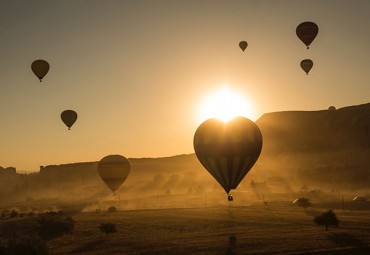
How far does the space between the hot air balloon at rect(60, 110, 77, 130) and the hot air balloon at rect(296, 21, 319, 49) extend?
122 feet

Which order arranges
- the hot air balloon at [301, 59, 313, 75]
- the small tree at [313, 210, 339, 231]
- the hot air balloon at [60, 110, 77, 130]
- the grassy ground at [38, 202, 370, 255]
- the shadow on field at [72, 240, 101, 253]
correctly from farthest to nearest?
the hot air balloon at [301, 59, 313, 75] → the hot air balloon at [60, 110, 77, 130] → the small tree at [313, 210, 339, 231] → the shadow on field at [72, 240, 101, 253] → the grassy ground at [38, 202, 370, 255]

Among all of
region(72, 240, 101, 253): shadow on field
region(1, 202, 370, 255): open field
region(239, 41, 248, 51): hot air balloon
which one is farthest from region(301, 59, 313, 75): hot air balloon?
region(72, 240, 101, 253): shadow on field

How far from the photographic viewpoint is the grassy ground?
115 feet

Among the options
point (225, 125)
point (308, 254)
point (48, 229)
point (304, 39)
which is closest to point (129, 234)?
point (48, 229)

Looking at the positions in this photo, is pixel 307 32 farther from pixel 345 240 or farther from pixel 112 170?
pixel 112 170

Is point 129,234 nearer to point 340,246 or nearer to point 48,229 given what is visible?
point 48,229

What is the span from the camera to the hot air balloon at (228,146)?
144 ft

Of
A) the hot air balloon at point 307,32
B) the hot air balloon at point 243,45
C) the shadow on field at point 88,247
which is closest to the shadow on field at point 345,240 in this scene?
the shadow on field at point 88,247

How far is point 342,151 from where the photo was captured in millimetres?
198500

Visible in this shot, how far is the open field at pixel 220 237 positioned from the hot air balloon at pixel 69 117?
19963mm

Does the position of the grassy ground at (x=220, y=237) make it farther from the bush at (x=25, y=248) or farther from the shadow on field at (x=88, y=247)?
the bush at (x=25, y=248)

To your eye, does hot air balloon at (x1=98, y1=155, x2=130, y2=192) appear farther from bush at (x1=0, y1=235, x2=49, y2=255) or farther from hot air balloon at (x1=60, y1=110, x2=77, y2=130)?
bush at (x1=0, y1=235, x2=49, y2=255)

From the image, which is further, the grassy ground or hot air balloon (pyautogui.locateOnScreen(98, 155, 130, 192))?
hot air balloon (pyautogui.locateOnScreen(98, 155, 130, 192))

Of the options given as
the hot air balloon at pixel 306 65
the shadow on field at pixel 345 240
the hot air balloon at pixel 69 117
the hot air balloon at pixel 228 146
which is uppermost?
the hot air balloon at pixel 306 65
